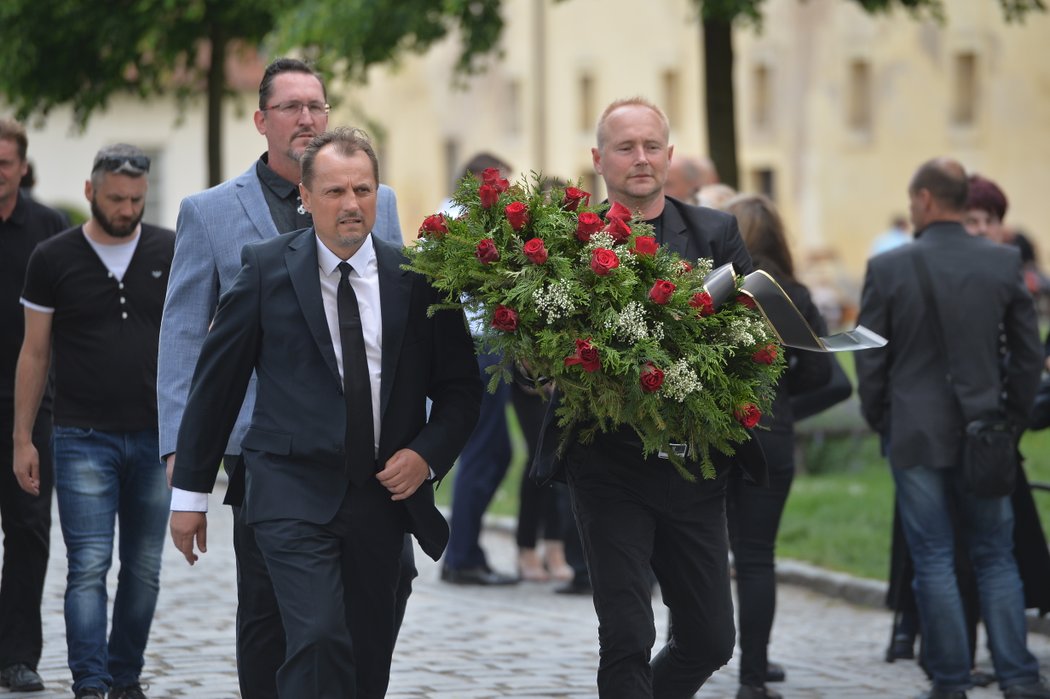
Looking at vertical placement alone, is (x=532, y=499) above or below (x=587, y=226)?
below

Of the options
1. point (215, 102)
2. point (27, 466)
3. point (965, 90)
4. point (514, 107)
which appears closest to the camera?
point (27, 466)

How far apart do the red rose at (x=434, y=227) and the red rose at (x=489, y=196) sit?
0.46ft

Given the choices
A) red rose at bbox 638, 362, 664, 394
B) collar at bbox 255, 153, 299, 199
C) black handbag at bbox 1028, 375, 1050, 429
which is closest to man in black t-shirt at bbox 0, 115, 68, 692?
collar at bbox 255, 153, 299, 199

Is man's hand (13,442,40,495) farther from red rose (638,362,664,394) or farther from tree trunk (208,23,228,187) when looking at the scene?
tree trunk (208,23,228,187)

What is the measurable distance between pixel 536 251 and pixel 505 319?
A: 0.22m

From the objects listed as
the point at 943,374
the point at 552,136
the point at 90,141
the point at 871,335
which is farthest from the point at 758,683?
the point at 552,136

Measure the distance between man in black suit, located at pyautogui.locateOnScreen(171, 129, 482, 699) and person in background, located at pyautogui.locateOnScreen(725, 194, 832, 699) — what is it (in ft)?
7.90

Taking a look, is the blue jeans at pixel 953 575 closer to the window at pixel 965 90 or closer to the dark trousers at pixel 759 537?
the dark trousers at pixel 759 537

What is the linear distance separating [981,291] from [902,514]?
1.01 m

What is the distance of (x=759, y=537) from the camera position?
7672 mm

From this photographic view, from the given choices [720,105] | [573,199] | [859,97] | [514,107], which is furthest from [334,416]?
[514,107]

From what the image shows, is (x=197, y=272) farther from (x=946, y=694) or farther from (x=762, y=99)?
(x=762, y=99)

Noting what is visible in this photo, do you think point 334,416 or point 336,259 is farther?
point 336,259

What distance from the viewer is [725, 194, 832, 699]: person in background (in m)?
7.56
